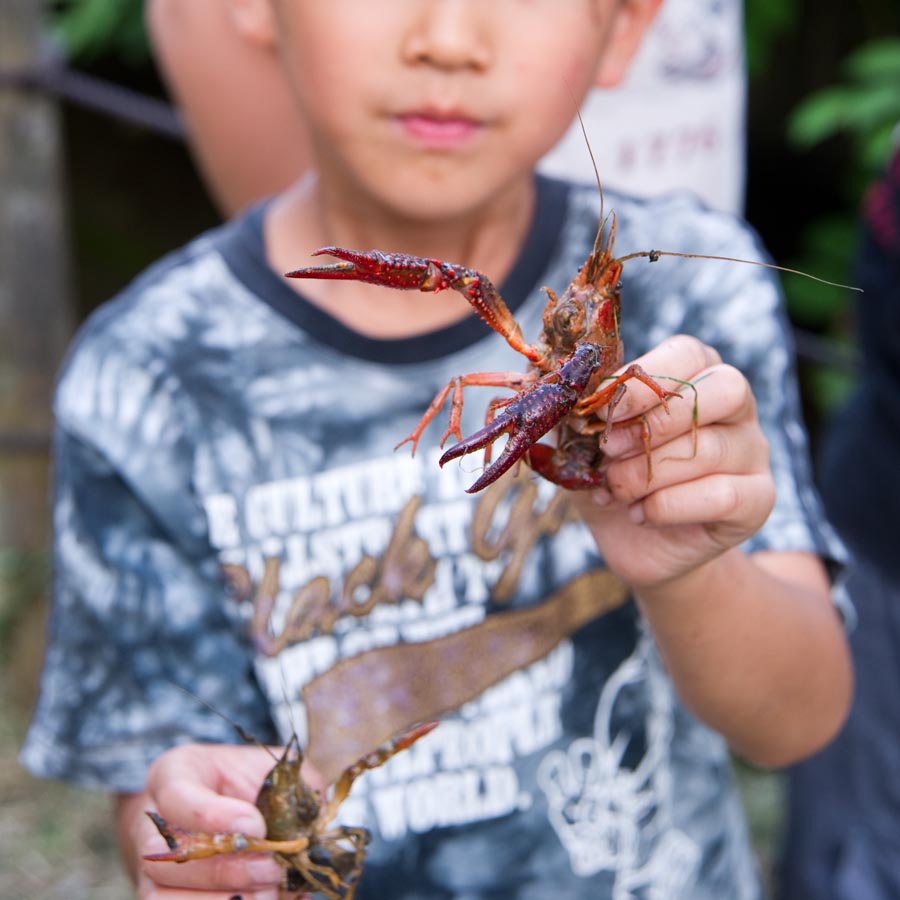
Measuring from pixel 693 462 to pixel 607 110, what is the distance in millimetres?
1828

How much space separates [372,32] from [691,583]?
1020 mm

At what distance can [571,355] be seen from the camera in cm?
159

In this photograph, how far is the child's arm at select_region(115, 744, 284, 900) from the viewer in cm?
168

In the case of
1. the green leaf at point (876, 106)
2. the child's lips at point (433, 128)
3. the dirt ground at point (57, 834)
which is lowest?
the dirt ground at point (57, 834)

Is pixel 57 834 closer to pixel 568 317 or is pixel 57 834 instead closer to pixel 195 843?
pixel 195 843

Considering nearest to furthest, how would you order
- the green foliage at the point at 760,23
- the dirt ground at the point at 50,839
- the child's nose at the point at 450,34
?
the child's nose at the point at 450,34, the dirt ground at the point at 50,839, the green foliage at the point at 760,23

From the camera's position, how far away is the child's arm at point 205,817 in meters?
1.68

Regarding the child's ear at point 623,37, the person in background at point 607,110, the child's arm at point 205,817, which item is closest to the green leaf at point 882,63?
the person in background at point 607,110

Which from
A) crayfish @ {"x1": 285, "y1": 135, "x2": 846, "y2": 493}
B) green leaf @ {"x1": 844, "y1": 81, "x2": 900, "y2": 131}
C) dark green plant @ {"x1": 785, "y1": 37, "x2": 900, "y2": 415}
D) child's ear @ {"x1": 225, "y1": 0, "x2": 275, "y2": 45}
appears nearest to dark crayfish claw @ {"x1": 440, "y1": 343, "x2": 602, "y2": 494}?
crayfish @ {"x1": 285, "y1": 135, "x2": 846, "y2": 493}

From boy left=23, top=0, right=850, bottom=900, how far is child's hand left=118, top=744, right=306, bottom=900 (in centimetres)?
10

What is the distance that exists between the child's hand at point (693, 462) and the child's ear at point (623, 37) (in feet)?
3.20

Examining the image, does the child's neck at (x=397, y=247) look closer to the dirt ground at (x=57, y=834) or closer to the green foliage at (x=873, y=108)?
the green foliage at (x=873, y=108)

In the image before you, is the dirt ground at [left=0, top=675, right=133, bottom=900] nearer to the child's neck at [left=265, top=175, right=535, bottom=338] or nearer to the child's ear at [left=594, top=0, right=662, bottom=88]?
the child's neck at [left=265, top=175, right=535, bottom=338]

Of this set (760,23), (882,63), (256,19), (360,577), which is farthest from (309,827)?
(760,23)
